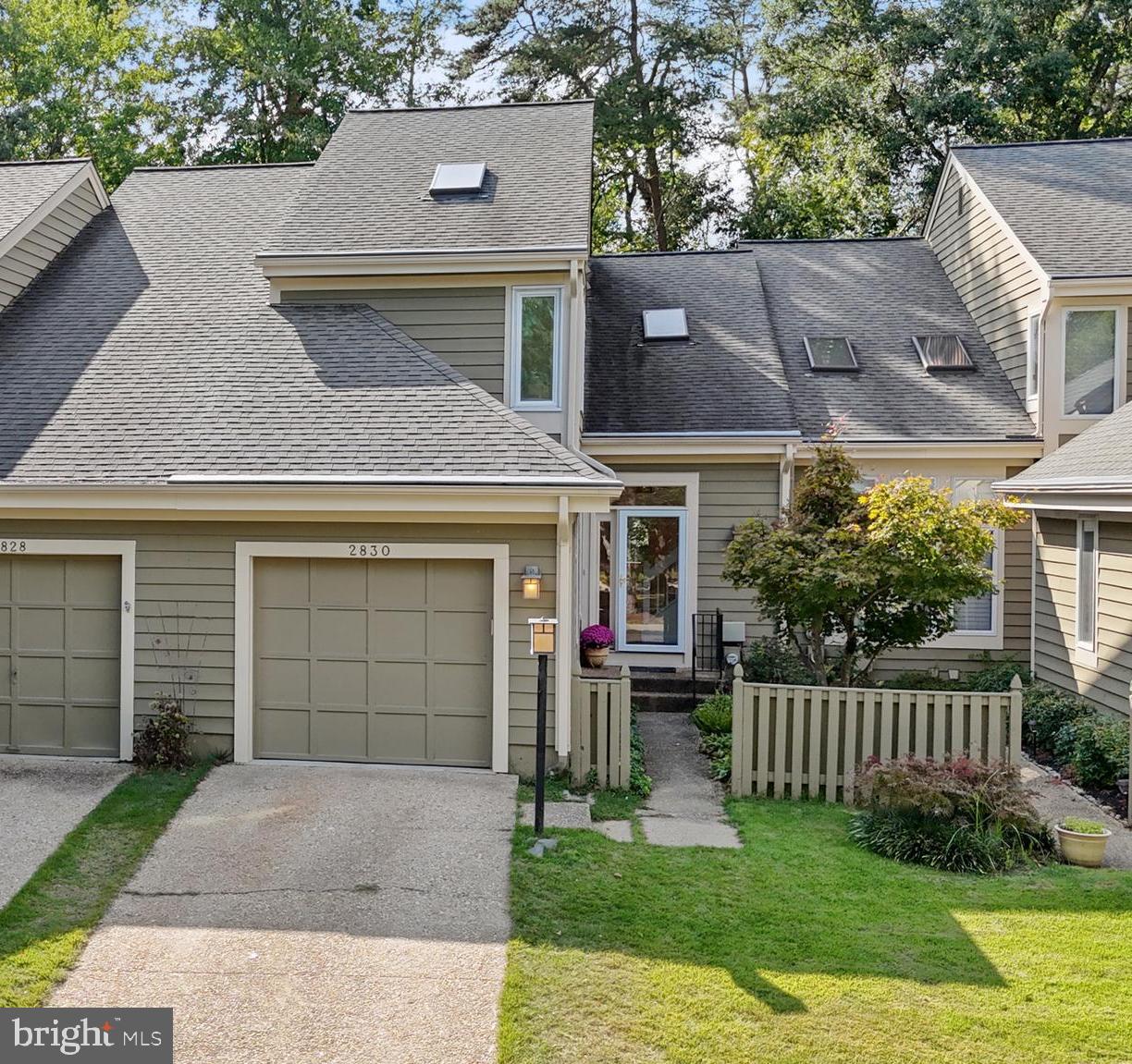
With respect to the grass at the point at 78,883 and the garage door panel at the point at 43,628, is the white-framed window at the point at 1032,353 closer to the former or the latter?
the grass at the point at 78,883

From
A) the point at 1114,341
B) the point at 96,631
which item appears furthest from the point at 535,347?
the point at 1114,341

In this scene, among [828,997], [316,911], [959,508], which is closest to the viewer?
[828,997]

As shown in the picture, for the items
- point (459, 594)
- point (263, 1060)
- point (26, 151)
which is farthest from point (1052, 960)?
point (26, 151)

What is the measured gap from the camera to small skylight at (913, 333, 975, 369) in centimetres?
1436

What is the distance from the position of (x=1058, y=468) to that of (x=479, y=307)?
23.8ft

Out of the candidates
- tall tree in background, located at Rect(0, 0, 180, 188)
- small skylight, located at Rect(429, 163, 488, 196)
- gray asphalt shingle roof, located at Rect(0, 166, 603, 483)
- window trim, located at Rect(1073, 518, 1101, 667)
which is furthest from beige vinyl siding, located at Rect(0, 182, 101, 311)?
window trim, located at Rect(1073, 518, 1101, 667)

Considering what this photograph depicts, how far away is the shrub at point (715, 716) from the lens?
10.4m

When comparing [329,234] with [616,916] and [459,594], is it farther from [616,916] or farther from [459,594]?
[616,916]

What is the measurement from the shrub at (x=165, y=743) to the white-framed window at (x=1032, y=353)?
456 inches

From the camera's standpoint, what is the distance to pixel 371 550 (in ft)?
28.9

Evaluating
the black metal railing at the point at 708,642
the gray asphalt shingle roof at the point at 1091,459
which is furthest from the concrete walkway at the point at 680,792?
the gray asphalt shingle roof at the point at 1091,459

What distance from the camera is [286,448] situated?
8.91 meters

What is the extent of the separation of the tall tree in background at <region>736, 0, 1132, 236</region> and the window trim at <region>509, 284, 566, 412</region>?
1521cm

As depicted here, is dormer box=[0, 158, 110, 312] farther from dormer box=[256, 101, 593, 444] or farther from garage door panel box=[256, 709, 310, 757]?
garage door panel box=[256, 709, 310, 757]
